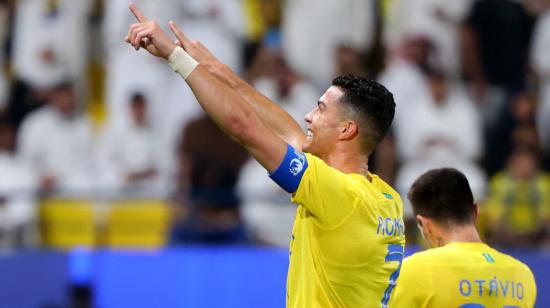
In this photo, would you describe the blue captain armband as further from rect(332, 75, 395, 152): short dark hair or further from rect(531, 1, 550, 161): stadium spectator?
rect(531, 1, 550, 161): stadium spectator

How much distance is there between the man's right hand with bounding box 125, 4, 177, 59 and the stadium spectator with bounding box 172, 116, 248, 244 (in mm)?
6082

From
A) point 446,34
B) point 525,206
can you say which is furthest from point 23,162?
point 525,206

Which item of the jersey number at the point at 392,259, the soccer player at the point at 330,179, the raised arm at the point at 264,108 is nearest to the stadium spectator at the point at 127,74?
the raised arm at the point at 264,108

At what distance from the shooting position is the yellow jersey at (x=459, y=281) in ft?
18.7

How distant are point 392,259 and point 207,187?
623cm

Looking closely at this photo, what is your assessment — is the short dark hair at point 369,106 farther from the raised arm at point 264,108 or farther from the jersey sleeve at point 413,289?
the jersey sleeve at point 413,289

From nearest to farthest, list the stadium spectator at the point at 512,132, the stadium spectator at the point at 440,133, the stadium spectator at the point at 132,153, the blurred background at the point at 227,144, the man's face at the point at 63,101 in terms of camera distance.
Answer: the blurred background at the point at 227,144 → the stadium spectator at the point at 512,132 → the stadium spectator at the point at 440,133 → the stadium spectator at the point at 132,153 → the man's face at the point at 63,101

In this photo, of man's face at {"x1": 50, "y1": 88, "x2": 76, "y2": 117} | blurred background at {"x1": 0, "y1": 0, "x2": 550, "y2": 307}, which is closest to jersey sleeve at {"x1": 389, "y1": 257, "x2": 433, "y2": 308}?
blurred background at {"x1": 0, "y1": 0, "x2": 550, "y2": 307}

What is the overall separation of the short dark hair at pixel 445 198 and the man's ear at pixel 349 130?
914mm

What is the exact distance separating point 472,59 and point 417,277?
6841mm

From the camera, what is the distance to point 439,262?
18.9ft

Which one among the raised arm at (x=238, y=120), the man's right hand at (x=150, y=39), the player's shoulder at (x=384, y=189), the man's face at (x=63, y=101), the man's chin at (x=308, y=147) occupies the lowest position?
the raised arm at (x=238, y=120)

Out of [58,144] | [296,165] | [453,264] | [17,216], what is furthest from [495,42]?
[296,165]

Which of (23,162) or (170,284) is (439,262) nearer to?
(170,284)
